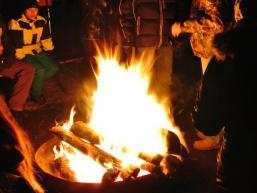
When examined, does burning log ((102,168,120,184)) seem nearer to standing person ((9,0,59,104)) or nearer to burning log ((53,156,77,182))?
burning log ((53,156,77,182))

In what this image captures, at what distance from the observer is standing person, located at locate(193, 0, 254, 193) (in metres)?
2.61

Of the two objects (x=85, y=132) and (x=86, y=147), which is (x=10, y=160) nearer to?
(x=86, y=147)

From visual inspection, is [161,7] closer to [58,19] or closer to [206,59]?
[206,59]

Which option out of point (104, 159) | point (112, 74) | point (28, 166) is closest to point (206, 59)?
point (112, 74)

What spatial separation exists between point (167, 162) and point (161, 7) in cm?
243

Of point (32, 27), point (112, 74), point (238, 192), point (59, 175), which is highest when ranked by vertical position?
point (32, 27)

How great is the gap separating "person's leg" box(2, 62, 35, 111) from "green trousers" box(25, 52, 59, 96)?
0.27 meters

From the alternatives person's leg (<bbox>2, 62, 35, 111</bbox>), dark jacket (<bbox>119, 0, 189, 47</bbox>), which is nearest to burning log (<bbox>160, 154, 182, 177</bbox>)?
dark jacket (<bbox>119, 0, 189, 47</bbox>)

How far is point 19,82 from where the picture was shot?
6.73 metres

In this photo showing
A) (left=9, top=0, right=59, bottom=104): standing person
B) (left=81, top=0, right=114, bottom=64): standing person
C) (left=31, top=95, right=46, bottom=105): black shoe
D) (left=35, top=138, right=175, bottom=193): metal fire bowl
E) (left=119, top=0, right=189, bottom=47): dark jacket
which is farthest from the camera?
(left=31, top=95, right=46, bottom=105): black shoe

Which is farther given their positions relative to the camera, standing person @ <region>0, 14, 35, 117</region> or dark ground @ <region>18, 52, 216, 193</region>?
standing person @ <region>0, 14, 35, 117</region>

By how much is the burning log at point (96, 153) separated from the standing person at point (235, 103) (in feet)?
3.03

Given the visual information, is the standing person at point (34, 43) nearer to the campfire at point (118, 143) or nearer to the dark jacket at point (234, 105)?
the campfire at point (118, 143)

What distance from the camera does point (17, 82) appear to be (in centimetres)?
671
